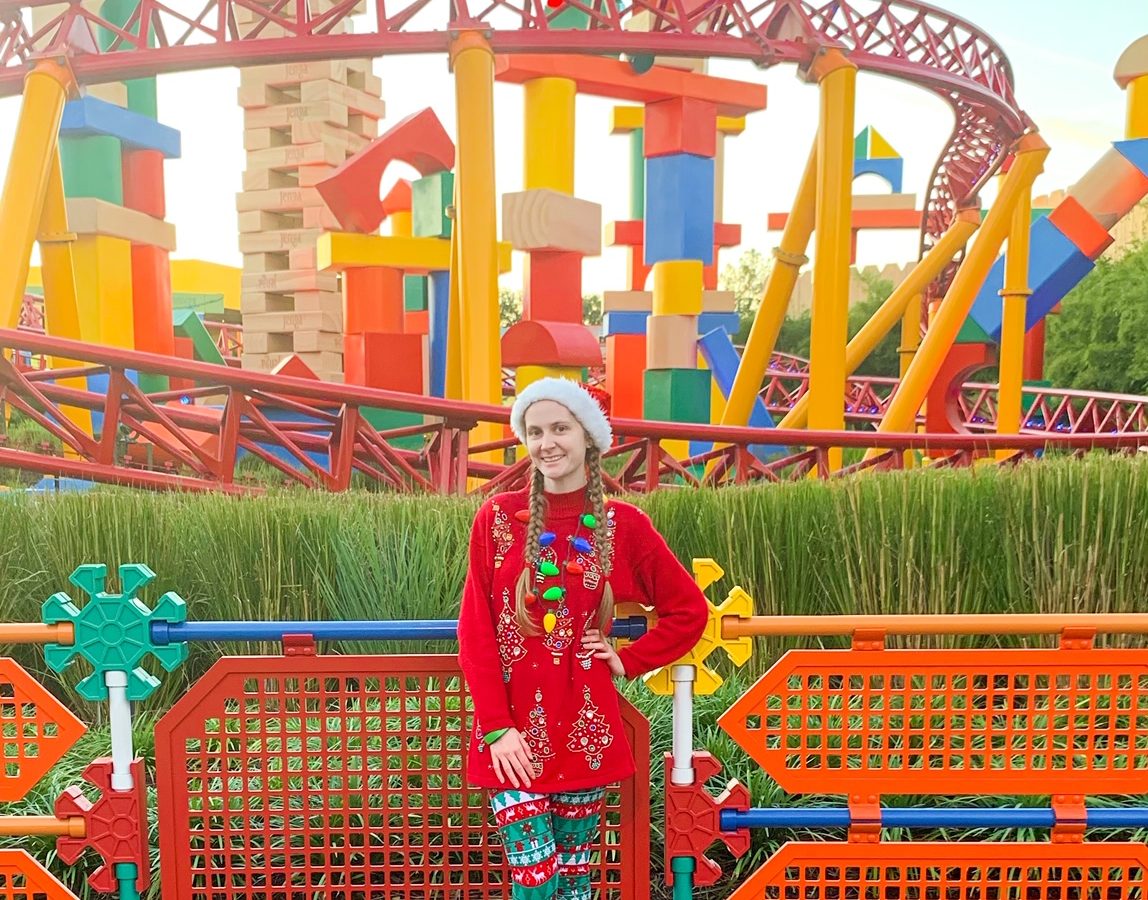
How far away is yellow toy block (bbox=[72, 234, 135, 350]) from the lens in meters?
8.80

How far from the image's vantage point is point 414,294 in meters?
11.5

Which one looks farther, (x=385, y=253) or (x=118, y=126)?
(x=118, y=126)

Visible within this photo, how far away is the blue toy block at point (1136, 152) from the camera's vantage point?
11.1 meters

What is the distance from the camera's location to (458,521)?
11.0 feet

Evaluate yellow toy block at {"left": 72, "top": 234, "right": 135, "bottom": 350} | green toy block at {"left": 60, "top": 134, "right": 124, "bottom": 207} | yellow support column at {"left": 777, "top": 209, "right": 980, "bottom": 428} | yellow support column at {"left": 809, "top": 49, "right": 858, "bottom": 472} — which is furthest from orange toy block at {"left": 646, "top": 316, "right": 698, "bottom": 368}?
green toy block at {"left": 60, "top": 134, "right": 124, "bottom": 207}

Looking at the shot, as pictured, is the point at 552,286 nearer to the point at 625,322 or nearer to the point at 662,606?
the point at 625,322

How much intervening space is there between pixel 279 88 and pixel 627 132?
17.6 ft

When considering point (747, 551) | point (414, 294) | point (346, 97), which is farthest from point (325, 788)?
point (414, 294)

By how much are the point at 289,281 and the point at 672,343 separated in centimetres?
436

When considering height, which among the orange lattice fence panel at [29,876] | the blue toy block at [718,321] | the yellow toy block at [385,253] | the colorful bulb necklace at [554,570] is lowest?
the orange lattice fence panel at [29,876]

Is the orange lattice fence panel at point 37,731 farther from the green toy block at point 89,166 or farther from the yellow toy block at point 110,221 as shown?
the green toy block at point 89,166

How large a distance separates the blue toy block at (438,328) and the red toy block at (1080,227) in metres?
7.98

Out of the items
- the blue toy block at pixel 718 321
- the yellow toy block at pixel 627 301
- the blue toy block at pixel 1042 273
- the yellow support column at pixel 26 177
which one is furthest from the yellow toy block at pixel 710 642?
the blue toy block at pixel 1042 273

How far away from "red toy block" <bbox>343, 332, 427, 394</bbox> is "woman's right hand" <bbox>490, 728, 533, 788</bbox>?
7.34 m
